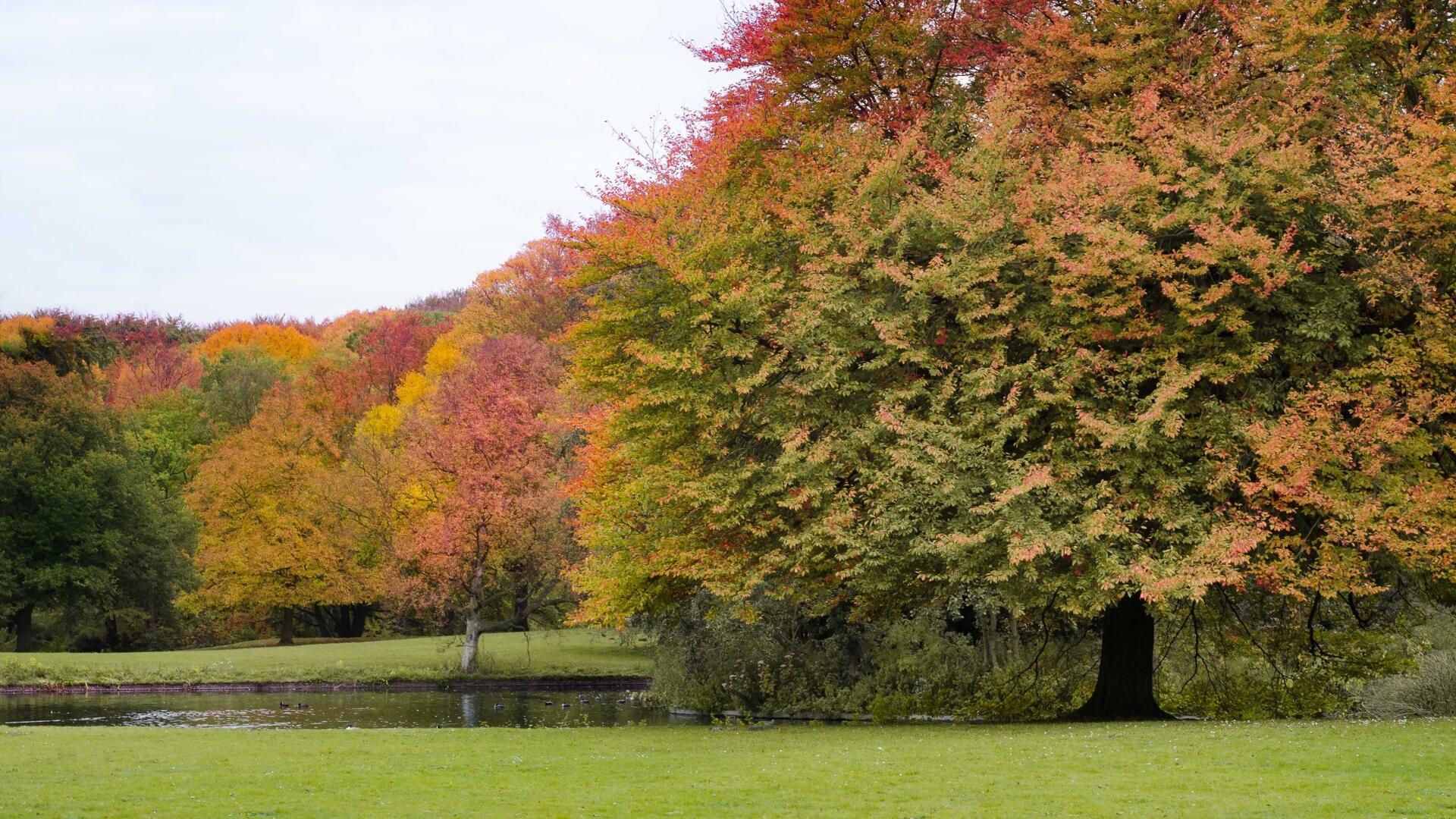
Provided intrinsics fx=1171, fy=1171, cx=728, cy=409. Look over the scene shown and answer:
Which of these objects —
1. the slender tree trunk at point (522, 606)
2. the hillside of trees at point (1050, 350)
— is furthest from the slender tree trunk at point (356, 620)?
the hillside of trees at point (1050, 350)

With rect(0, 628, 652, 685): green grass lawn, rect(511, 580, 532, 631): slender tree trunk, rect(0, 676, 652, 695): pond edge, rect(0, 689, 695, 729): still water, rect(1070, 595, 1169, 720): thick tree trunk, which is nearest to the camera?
rect(1070, 595, 1169, 720): thick tree trunk

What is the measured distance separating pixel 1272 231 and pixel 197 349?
80.5 m

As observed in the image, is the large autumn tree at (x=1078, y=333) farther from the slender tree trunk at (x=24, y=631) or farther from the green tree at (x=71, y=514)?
the slender tree trunk at (x=24, y=631)

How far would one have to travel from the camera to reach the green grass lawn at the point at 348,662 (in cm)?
3866

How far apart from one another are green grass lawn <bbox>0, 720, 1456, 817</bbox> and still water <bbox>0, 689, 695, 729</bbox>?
963cm

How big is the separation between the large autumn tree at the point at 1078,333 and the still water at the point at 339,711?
31.0 ft

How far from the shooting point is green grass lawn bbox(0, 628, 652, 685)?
38.7m

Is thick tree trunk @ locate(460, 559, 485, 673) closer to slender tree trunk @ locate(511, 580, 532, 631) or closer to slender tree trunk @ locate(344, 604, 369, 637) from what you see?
slender tree trunk @ locate(511, 580, 532, 631)

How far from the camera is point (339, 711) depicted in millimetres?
31969

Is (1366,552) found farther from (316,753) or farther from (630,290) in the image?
(316,753)

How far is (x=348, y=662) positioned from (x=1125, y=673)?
2985 cm

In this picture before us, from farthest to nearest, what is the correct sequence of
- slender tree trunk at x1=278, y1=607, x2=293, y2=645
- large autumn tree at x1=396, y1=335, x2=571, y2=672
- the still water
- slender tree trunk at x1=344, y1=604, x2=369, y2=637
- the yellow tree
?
slender tree trunk at x1=344, y1=604, x2=369, y2=637, slender tree trunk at x1=278, y1=607, x2=293, y2=645, the yellow tree, large autumn tree at x1=396, y1=335, x2=571, y2=672, the still water

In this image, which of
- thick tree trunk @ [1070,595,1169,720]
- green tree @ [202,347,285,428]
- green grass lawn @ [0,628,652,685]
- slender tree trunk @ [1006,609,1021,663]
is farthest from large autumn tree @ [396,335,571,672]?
green tree @ [202,347,285,428]

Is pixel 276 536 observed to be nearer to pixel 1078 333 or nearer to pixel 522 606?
pixel 522 606
